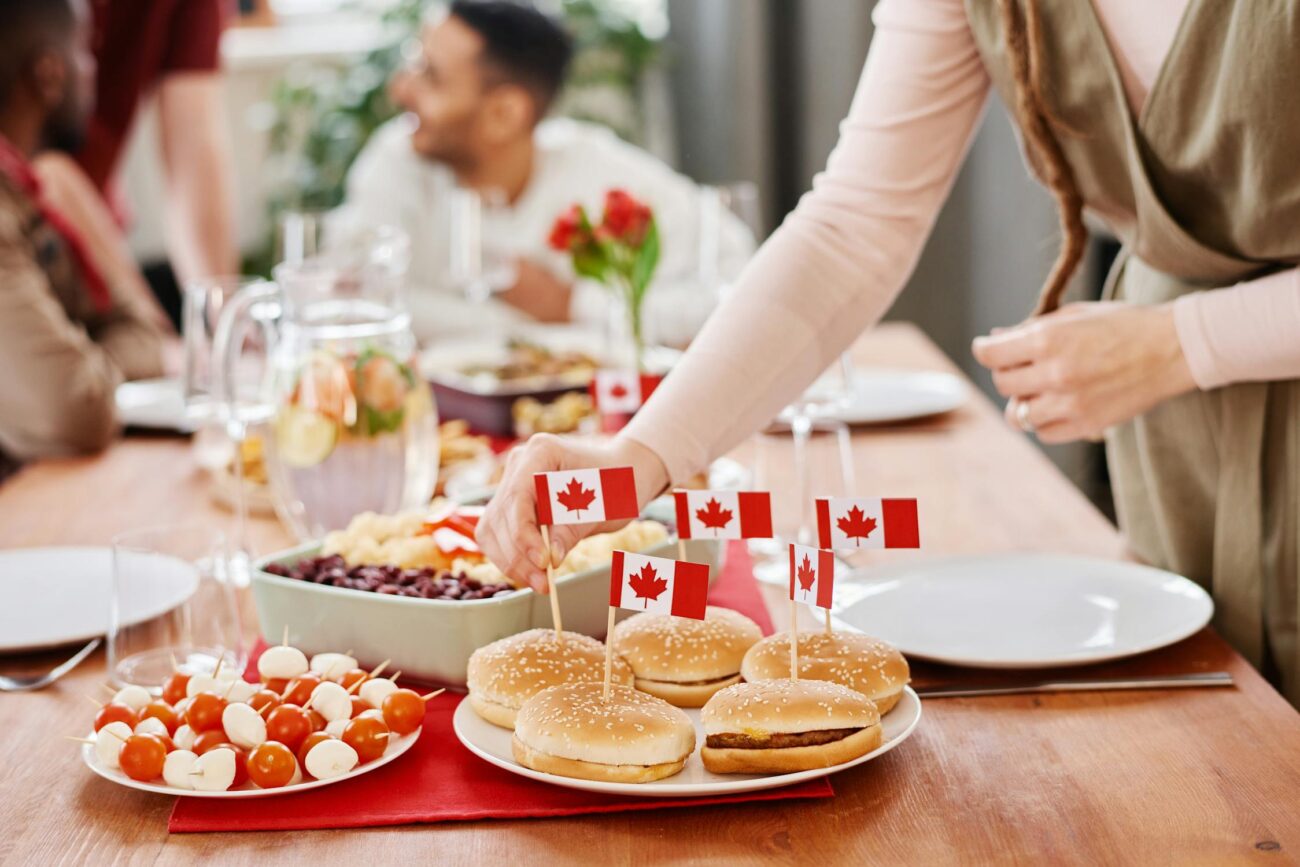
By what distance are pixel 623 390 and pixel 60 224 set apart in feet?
3.38

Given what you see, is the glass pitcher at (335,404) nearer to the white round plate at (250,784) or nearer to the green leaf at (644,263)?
the green leaf at (644,263)

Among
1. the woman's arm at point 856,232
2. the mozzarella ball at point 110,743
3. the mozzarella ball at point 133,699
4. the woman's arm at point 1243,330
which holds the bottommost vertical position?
the mozzarella ball at point 110,743

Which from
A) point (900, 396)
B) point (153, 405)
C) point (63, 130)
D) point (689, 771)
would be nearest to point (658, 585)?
point (689, 771)

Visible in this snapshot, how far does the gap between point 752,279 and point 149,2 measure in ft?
7.61

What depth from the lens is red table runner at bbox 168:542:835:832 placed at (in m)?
0.79

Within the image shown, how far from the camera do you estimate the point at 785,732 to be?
0.79 metres

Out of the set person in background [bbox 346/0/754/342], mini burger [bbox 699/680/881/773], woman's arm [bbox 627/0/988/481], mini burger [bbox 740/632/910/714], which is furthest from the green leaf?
person in background [bbox 346/0/754/342]

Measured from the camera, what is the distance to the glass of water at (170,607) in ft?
3.30

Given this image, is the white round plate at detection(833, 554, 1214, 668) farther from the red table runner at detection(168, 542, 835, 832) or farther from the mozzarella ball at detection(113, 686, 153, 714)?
the mozzarella ball at detection(113, 686, 153, 714)

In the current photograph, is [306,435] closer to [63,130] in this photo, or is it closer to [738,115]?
[63,130]

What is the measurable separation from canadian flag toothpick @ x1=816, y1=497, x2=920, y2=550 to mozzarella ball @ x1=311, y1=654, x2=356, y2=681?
0.31 meters

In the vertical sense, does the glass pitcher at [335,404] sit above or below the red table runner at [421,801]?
above

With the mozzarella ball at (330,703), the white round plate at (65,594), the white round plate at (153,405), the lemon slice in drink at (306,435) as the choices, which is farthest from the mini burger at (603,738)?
the white round plate at (153,405)

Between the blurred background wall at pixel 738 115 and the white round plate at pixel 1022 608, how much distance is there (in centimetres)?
209
